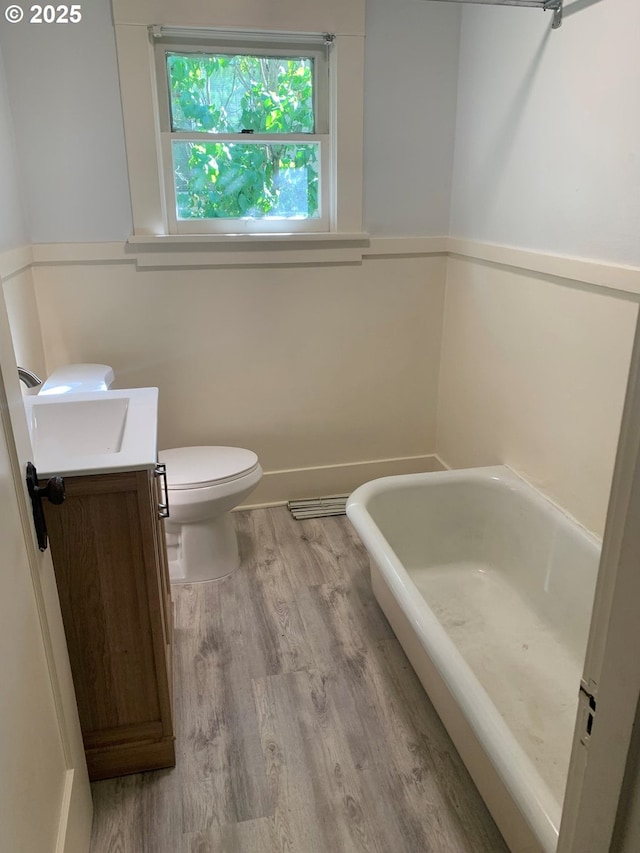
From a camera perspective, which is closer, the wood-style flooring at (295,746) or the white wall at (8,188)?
the wood-style flooring at (295,746)

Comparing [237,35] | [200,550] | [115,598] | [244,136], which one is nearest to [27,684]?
[115,598]

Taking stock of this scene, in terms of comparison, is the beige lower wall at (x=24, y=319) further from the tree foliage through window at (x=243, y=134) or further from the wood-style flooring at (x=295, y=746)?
the wood-style flooring at (x=295, y=746)

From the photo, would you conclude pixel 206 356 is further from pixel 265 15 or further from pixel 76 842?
pixel 76 842

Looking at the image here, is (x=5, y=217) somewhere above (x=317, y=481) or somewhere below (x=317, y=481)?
above

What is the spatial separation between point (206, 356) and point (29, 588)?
5.77 ft

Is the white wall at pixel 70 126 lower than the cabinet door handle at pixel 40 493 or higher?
higher

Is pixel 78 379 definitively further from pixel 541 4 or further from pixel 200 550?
pixel 541 4

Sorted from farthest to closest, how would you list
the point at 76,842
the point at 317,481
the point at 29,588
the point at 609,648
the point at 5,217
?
the point at 317,481 → the point at 5,217 → the point at 76,842 → the point at 29,588 → the point at 609,648

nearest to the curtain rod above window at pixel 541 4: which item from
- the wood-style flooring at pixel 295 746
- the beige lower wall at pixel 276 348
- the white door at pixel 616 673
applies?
the beige lower wall at pixel 276 348

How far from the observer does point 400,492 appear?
232 cm

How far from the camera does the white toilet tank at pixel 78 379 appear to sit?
2168 mm

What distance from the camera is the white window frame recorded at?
2307 millimetres

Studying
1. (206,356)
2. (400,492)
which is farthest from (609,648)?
(206,356)

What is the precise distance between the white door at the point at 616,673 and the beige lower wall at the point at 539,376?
1339 millimetres
